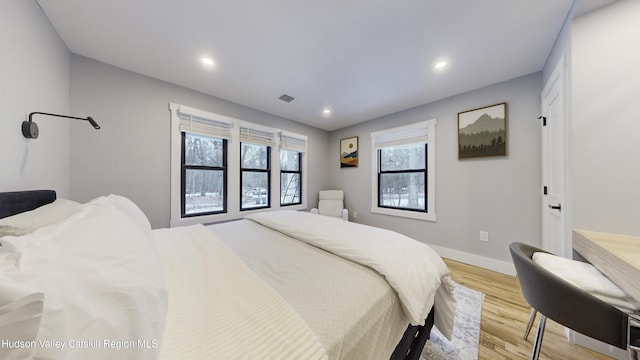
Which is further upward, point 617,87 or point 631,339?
point 617,87

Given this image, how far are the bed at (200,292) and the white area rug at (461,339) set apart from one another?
22 cm

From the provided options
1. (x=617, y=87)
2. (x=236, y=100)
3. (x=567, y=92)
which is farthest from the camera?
(x=236, y=100)

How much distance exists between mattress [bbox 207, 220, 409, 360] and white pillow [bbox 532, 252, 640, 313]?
94 centimetres

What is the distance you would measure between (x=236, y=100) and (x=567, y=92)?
3.47 meters

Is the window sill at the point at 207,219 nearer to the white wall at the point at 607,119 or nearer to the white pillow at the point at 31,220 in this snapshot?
the white pillow at the point at 31,220

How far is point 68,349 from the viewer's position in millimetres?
338

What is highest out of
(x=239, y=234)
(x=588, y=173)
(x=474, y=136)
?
(x=474, y=136)

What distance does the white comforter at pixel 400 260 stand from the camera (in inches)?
37.6

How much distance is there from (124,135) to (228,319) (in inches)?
100

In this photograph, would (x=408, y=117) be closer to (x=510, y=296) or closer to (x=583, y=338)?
(x=510, y=296)

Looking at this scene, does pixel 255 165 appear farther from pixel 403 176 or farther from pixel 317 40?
pixel 403 176

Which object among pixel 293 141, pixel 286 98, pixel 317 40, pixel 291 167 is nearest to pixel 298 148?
pixel 293 141

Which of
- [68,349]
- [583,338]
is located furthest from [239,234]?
[583,338]

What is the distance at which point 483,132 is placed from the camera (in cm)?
256
